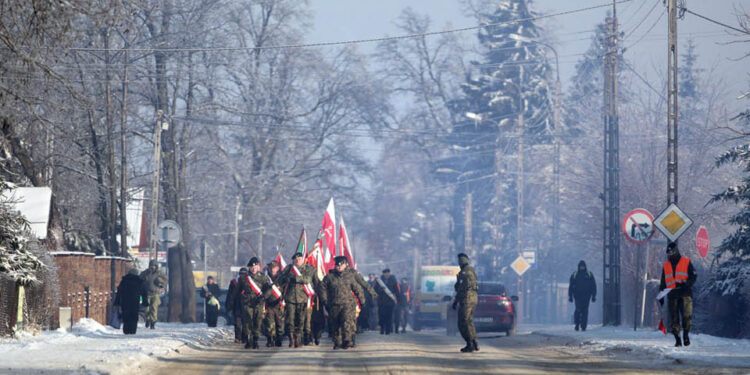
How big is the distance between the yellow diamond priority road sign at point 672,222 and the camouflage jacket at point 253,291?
24.8 ft

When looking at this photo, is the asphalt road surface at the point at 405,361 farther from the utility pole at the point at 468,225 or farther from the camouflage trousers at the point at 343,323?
the utility pole at the point at 468,225

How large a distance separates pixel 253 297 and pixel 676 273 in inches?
303

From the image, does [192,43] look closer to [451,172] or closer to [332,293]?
[332,293]

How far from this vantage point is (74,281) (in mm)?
28375

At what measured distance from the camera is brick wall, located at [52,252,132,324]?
27.3m

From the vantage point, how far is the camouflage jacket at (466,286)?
21.3 metres

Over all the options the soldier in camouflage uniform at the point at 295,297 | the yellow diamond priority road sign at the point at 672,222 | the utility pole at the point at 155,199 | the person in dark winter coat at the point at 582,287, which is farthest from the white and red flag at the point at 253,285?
the utility pole at the point at 155,199

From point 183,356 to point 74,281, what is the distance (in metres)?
9.29

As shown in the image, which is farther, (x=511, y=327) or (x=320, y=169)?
(x=320, y=169)

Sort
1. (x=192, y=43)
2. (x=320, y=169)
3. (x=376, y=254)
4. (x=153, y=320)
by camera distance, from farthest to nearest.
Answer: (x=376, y=254) → (x=320, y=169) → (x=192, y=43) → (x=153, y=320)

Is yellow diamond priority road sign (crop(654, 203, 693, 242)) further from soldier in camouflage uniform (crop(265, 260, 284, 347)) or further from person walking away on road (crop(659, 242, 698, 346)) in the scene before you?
soldier in camouflage uniform (crop(265, 260, 284, 347))

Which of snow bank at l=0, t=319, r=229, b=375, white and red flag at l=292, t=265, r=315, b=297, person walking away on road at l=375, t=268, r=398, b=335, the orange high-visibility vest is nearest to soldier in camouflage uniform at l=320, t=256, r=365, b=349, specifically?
white and red flag at l=292, t=265, r=315, b=297

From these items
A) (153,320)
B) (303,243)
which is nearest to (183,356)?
(303,243)

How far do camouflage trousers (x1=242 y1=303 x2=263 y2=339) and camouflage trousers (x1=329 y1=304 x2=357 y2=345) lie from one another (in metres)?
1.42
